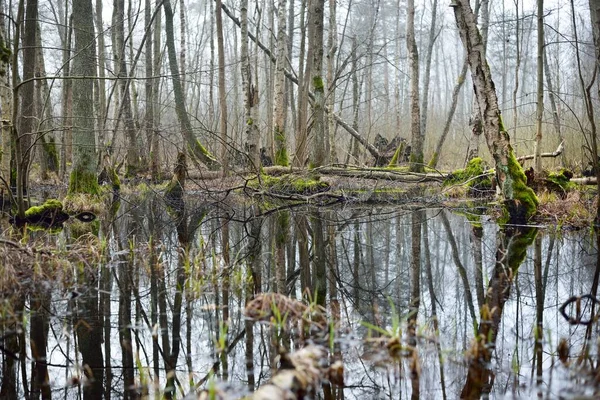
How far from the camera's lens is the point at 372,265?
576cm

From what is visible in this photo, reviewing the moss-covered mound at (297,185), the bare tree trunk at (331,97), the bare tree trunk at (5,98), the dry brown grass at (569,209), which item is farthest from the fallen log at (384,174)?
the bare tree trunk at (5,98)

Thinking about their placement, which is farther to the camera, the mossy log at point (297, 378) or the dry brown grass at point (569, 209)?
the dry brown grass at point (569, 209)

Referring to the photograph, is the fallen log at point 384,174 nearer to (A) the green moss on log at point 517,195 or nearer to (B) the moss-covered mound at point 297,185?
(B) the moss-covered mound at point 297,185

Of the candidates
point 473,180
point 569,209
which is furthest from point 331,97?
point 569,209

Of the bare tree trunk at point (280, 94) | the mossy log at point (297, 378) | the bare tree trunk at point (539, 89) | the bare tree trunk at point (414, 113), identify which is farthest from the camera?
the bare tree trunk at point (414, 113)

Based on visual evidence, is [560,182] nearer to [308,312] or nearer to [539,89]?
[539,89]

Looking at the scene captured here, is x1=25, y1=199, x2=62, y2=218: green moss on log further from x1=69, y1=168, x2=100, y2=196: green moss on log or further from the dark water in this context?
x1=69, y1=168, x2=100, y2=196: green moss on log

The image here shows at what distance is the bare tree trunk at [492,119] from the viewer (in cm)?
767

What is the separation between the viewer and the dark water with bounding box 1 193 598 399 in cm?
262

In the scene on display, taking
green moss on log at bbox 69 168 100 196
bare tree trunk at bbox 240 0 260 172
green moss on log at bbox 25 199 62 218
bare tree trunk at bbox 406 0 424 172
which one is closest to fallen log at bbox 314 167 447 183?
bare tree trunk at bbox 406 0 424 172

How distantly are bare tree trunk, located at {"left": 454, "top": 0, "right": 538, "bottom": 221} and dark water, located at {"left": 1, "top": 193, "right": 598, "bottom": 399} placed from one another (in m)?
0.81

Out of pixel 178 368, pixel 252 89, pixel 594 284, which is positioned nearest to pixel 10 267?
pixel 178 368

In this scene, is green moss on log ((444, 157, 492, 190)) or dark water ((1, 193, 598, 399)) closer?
dark water ((1, 193, 598, 399))

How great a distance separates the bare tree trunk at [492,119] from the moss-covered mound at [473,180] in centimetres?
414
